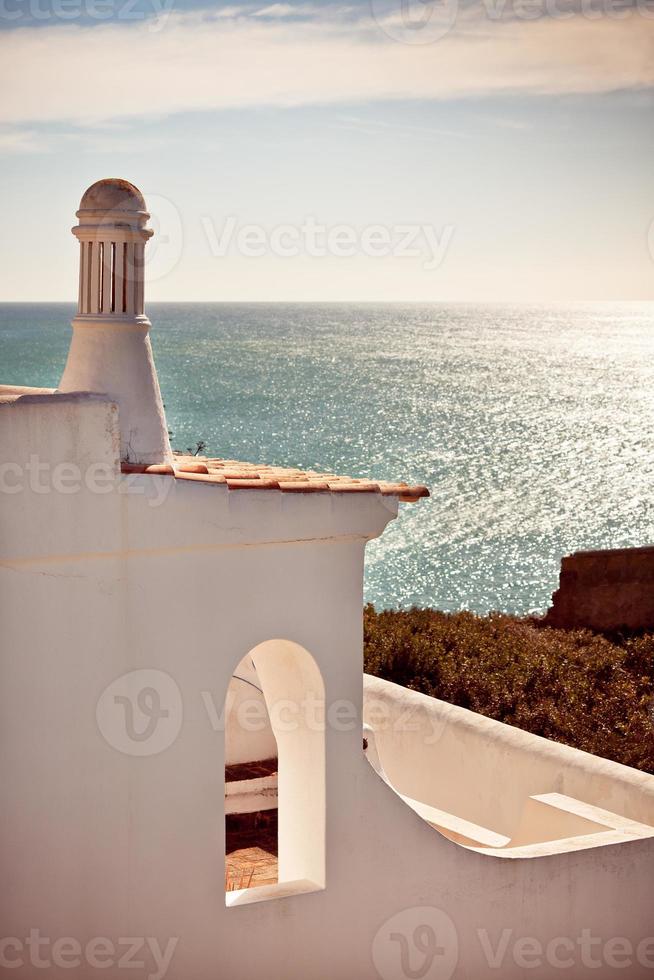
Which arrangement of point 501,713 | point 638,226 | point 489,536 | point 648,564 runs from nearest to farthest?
point 501,713, point 648,564, point 489,536, point 638,226

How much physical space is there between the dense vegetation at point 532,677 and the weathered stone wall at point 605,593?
2.78 m

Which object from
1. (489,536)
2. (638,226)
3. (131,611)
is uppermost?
(638,226)

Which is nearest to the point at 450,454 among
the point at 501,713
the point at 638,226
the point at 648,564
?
the point at 638,226

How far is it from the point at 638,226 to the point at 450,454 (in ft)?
53.7

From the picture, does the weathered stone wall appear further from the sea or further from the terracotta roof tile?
the sea

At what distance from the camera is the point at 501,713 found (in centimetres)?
1370

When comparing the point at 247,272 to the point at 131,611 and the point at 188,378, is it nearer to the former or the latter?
the point at 188,378

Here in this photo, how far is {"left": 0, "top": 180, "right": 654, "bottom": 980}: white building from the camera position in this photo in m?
6.88

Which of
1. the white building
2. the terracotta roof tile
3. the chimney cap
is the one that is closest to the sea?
the white building

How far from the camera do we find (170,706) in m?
7.19

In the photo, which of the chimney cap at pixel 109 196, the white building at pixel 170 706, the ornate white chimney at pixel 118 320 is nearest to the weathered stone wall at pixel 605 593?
the white building at pixel 170 706

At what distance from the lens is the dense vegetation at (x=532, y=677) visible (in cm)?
1312

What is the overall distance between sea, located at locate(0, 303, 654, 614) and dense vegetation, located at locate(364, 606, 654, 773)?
91.6 feet

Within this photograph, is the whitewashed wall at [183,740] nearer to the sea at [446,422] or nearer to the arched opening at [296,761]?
the arched opening at [296,761]
